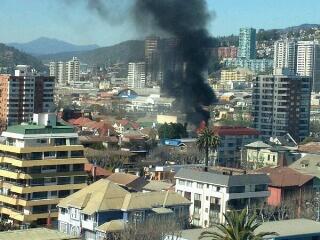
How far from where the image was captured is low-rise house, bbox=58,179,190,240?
19859 mm

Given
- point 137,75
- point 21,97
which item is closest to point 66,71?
point 137,75

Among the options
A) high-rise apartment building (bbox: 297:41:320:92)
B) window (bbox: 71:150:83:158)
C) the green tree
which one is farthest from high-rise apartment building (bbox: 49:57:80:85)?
window (bbox: 71:150:83:158)

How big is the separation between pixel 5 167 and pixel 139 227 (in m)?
7.07

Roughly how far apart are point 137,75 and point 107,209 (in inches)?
3628

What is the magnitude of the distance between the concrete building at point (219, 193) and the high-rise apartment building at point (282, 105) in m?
25.4

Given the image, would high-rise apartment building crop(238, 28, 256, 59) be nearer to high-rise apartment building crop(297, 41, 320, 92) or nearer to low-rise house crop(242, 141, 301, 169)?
high-rise apartment building crop(297, 41, 320, 92)

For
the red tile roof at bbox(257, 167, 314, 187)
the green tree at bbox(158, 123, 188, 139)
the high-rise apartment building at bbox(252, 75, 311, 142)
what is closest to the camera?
the red tile roof at bbox(257, 167, 314, 187)

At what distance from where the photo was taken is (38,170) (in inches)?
907

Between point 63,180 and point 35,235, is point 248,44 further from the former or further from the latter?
point 35,235

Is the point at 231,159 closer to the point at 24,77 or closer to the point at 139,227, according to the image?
the point at 24,77

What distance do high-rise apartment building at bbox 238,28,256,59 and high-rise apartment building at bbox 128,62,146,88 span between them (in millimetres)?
21276

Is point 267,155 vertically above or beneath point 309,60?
beneath

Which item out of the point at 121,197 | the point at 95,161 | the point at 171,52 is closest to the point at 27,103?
the point at 171,52

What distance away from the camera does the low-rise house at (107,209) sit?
65.2 ft
